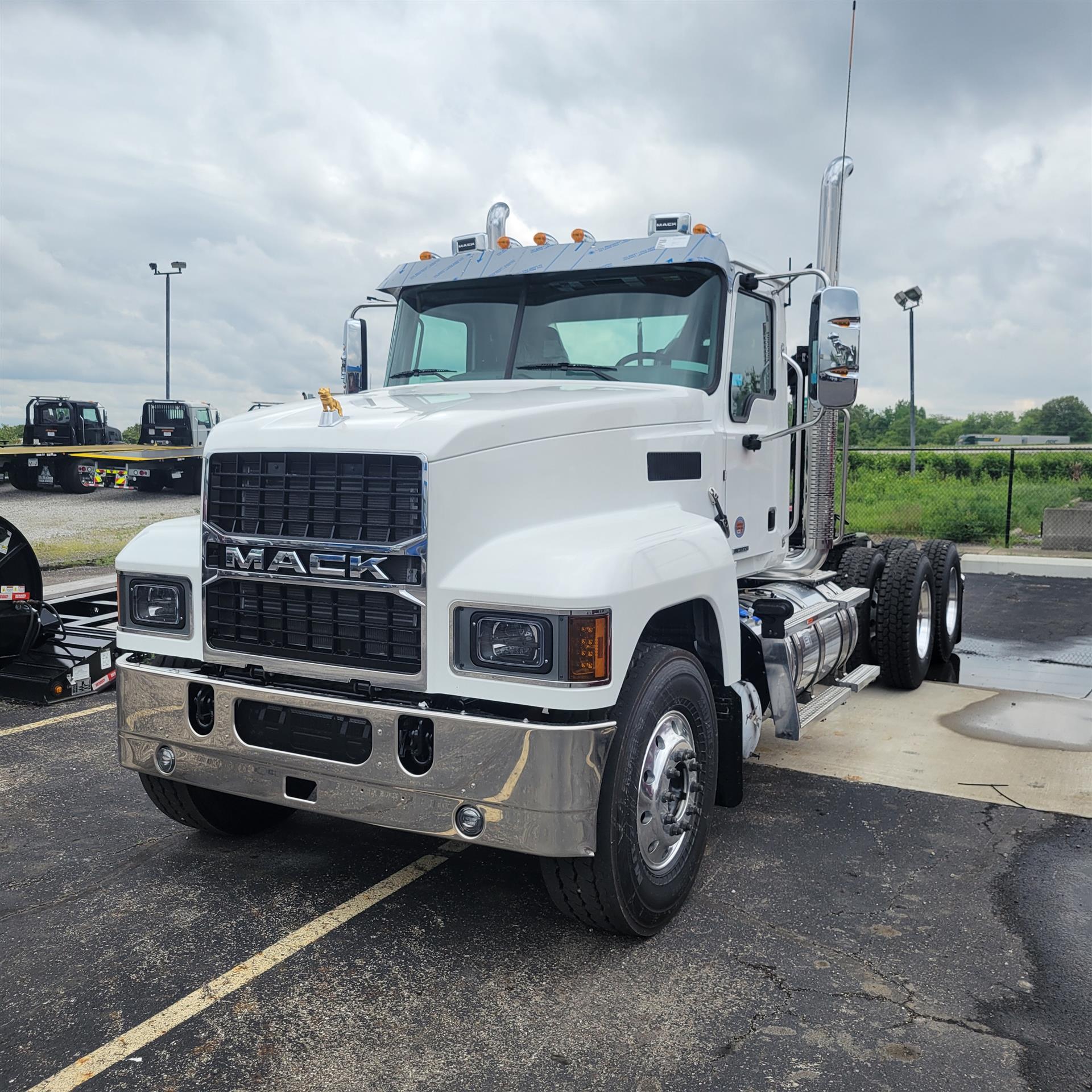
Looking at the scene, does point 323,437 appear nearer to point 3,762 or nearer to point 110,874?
point 110,874

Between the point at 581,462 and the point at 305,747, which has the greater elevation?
the point at 581,462

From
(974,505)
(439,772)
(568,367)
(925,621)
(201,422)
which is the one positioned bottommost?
(925,621)

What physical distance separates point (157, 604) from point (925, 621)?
6.32m

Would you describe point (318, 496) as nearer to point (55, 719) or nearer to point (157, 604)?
point (157, 604)

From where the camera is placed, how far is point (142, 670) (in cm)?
421

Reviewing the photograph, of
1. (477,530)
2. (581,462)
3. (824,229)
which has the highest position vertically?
(824,229)

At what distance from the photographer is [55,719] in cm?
700

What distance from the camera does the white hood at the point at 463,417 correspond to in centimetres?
374

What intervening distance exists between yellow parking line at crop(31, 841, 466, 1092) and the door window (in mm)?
2648

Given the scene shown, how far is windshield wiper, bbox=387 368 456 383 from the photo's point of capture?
544 cm

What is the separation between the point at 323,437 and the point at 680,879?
7.24 feet

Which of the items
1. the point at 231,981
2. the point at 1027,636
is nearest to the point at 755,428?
the point at 231,981

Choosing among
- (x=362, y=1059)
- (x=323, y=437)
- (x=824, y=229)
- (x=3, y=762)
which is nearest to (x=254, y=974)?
(x=362, y=1059)

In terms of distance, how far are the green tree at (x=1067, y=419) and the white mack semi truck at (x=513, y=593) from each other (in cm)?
11670
